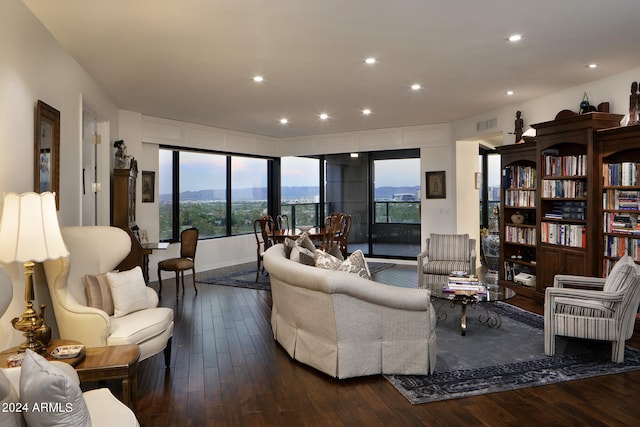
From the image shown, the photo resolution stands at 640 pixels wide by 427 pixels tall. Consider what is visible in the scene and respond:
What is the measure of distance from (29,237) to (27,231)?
0.12 ft

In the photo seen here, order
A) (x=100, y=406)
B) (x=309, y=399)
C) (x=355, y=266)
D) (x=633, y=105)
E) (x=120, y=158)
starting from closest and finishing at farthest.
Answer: (x=100, y=406) → (x=309, y=399) → (x=355, y=266) → (x=633, y=105) → (x=120, y=158)

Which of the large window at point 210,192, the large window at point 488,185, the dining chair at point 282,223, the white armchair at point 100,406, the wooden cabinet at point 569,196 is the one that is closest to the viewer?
the white armchair at point 100,406

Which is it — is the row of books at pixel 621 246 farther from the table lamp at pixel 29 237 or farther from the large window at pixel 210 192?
the large window at pixel 210 192

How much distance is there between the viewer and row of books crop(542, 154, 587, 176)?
503cm

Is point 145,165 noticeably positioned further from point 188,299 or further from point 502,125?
point 502,125

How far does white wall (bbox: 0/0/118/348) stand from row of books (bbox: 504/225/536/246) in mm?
5640

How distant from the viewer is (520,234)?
20.2ft

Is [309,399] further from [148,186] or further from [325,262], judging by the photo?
[148,186]

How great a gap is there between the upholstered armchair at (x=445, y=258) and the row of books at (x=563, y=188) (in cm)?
115

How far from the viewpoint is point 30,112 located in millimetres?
3186

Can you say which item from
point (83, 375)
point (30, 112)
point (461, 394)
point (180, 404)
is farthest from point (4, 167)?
point (461, 394)

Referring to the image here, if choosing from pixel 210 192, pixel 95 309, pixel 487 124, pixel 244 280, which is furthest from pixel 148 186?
pixel 487 124

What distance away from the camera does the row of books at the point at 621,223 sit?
14.9 feet

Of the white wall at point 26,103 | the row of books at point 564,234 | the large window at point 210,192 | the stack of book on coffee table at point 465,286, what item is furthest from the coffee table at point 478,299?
the large window at point 210,192
